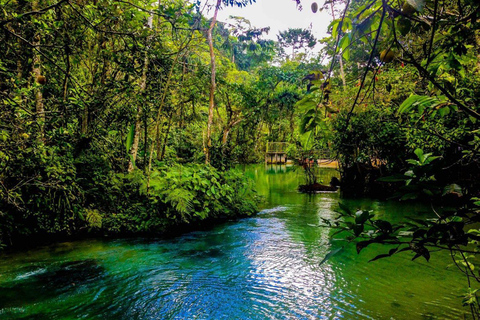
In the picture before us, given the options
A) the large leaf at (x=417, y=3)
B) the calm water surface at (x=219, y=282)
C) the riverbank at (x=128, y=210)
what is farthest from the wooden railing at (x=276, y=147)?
the large leaf at (x=417, y=3)

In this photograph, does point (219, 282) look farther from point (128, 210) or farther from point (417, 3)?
point (417, 3)

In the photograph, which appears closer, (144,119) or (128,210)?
(144,119)

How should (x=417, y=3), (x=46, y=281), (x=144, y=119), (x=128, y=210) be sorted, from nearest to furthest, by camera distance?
Result: 1. (x=417, y=3)
2. (x=46, y=281)
3. (x=144, y=119)
4. (x=128, y=210)

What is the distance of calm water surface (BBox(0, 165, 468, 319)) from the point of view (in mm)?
3793

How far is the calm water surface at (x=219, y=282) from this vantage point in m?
3.79

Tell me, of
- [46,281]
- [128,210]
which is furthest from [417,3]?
[128,210]

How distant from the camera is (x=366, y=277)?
4871 mm

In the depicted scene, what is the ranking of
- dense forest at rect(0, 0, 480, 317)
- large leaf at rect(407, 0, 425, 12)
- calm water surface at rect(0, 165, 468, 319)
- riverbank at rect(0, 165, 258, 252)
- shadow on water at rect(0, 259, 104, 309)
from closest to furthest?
large leaf at rect(407, 0, 425, 12) < dense forest at rect(0, 0, 480, 317) < calm water surface at rect(0, 165, 468, 319) < shadow on water at rect(0, 259, 104, 309) < riverbank at rect(0, 165, 258, 252)

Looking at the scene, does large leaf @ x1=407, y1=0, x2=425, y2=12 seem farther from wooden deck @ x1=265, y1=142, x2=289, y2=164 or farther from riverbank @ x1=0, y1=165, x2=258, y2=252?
wooden deck @ x1=265, y1=142, x2=289, y2=164

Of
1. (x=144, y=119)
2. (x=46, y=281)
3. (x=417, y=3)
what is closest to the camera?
(x=417, y=3)

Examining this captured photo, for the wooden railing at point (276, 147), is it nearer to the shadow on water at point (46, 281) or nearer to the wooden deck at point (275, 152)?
the wooden deck at point (275, 152)

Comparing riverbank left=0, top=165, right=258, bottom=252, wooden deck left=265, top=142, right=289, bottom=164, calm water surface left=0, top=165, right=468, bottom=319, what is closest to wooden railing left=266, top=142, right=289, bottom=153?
wooden deck left=265, top=142, right=289, bottom=164

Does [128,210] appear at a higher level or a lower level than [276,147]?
lower

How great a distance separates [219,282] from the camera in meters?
4.65
